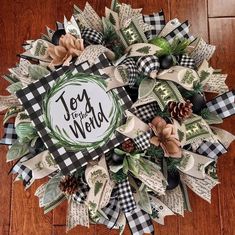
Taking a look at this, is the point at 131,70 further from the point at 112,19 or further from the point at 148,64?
the point at 112,19

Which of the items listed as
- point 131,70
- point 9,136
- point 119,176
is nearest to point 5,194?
point 9,136

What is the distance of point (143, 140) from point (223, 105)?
Result: 0.76ft

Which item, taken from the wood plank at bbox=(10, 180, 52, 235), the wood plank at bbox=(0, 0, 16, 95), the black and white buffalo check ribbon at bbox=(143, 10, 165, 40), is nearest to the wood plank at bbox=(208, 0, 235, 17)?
the black and white buffalo check ribbon at bbox=(143, 10, 165, 40)

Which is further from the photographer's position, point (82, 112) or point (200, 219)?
point (200, 219)

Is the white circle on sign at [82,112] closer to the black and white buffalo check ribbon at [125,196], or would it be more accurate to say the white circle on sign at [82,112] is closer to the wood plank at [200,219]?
the black and white buffalo check ribbon at [125,196]

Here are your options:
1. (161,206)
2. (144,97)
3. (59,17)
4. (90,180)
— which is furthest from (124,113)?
(59,17)

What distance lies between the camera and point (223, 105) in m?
0.98

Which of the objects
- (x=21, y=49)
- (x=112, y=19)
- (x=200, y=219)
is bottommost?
(x=200, y=219)

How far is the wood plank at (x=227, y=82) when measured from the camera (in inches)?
47.4

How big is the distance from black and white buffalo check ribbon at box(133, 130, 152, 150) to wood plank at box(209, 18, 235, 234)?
41 cm

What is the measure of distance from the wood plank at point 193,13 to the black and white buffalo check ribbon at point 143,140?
0.53 meters

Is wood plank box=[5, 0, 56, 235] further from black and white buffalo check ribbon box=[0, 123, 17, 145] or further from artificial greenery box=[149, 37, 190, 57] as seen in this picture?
artificial greenery box=[149, 37, 190, 57]

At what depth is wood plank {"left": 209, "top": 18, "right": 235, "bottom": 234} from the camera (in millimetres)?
1203

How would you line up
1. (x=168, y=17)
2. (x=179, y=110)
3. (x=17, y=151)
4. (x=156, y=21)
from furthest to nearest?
(x=168, y=17)
(x=156, y=21)
(x=17, y=151)
(x=179, y=110)
